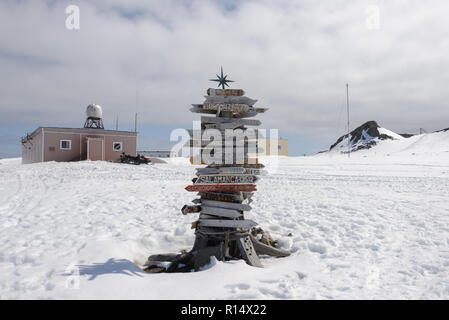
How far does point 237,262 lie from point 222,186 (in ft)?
4.65

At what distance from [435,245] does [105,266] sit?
6.60 m

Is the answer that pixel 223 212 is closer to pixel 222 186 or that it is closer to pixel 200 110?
pixel 222 186

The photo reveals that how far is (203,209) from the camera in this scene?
587cm

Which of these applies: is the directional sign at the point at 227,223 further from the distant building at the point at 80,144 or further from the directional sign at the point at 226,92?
the distant building at the point at 80,144

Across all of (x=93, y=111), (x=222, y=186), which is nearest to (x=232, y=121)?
(x=222, y=186)

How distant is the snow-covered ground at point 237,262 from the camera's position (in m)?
4.25

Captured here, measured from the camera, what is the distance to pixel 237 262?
5.29 metres

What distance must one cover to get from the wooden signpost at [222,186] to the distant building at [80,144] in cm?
3164

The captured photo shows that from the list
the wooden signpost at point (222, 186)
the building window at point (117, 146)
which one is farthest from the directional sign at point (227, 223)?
the building window at point (117, 146)

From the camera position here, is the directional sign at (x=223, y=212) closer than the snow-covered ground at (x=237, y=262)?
No

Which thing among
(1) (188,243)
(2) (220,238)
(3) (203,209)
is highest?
(3) (203,209)

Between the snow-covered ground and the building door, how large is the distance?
22.2 metres
